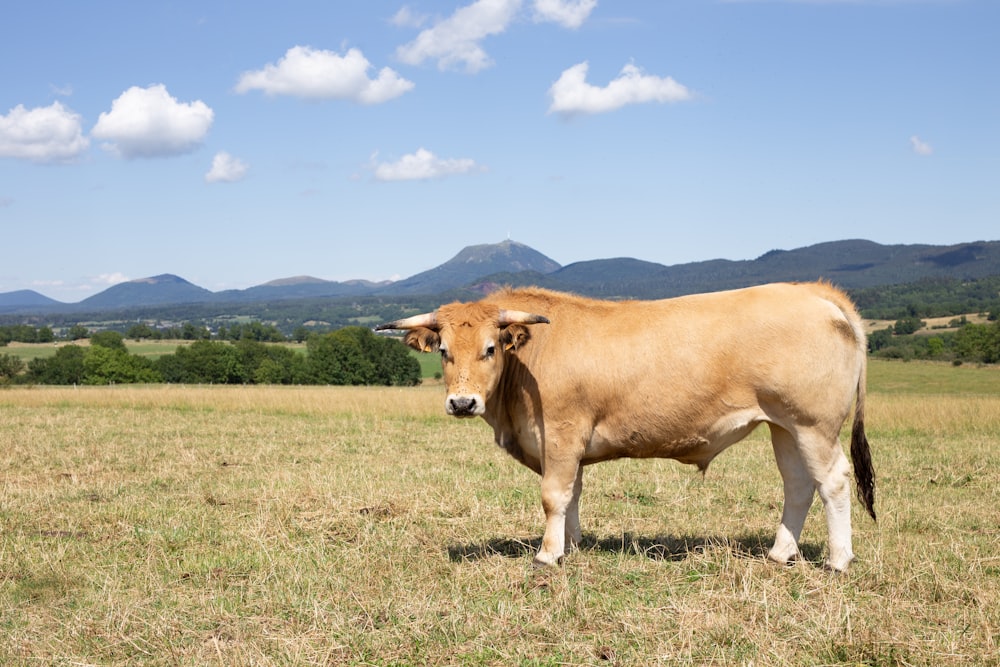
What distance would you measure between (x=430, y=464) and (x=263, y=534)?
18.6 ft

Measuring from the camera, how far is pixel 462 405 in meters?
7.07

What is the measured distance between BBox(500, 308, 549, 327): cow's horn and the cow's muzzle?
89 centimetres

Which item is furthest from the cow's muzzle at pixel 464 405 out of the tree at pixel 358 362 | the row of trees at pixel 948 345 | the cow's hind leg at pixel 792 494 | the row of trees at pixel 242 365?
the row of trees at pixel 948 345

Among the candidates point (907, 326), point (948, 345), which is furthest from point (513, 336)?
point (907, 326)

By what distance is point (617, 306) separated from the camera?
820 centimetres

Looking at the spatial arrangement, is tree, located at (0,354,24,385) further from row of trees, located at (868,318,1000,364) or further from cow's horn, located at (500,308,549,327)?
row of trees, located at (868,318,1000,364)

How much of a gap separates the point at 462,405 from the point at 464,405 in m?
0.02

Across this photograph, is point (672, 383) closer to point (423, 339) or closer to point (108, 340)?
point (423, 339)

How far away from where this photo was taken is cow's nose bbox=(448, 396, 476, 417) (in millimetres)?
7059

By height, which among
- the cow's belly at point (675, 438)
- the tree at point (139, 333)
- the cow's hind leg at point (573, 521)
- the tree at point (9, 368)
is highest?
the cow's belly at point (675, 438)

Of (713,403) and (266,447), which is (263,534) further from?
(266,447)

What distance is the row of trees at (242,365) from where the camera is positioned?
83750mm

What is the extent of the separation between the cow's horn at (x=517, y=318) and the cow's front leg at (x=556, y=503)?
1.32 metres

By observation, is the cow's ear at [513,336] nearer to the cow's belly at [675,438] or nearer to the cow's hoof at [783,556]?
the cow's belly at [675,438]
